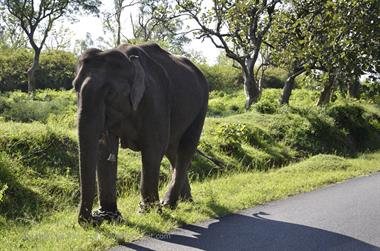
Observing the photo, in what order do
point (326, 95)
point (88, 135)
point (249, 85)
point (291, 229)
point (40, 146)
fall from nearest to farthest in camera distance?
point (88, 135), point (291, 229), point (40, 146), point (326, 95), point (249, 85)

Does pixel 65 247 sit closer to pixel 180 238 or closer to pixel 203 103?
pixel 180 238

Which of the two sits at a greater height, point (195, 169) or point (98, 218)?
point (98, 218)

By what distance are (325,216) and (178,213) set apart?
2.03m

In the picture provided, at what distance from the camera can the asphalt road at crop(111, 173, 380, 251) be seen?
5367 mm

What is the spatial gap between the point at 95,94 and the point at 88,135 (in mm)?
431

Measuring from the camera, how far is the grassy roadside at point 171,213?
5.13 metres

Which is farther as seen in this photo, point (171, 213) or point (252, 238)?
point (171, 213)

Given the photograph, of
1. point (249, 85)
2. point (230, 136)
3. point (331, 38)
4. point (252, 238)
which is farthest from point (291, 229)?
point (249, 85)

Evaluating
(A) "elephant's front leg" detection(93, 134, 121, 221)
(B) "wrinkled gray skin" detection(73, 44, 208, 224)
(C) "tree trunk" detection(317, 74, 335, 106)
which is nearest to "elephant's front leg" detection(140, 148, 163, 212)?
(B) "wrinkled gray skin" detection(73, 44, 208, 224)

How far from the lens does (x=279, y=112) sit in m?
17.3

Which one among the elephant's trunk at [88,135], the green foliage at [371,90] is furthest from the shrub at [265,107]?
the elephant's trunk at [88,135]

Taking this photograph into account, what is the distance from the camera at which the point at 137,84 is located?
566cm

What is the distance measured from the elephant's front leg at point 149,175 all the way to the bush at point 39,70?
101ft

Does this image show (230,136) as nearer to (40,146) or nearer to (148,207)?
(40,146)
